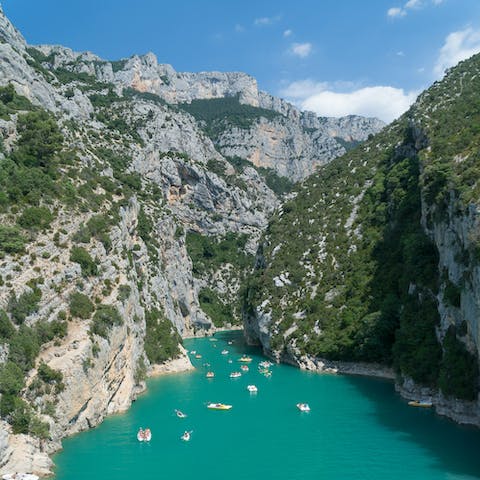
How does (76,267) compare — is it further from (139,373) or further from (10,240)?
(139,373)

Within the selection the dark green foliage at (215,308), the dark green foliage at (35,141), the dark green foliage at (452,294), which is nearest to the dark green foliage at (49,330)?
the dark green foliage at (35,141)

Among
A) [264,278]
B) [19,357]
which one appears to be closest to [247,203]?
[264,278]

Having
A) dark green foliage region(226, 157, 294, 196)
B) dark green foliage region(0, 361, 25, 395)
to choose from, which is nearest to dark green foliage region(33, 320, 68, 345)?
dark green foliage region(0, 361, 25, 395)

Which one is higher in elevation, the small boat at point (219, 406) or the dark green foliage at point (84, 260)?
the dark green foliage at point (84, 260)

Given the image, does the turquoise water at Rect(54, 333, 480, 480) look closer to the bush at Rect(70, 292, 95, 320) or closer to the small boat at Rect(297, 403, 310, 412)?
the small boat at Rect(297, 403, 310, 412)

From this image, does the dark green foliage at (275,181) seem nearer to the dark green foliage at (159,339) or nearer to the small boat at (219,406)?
the dark green foliage at (159,339)
